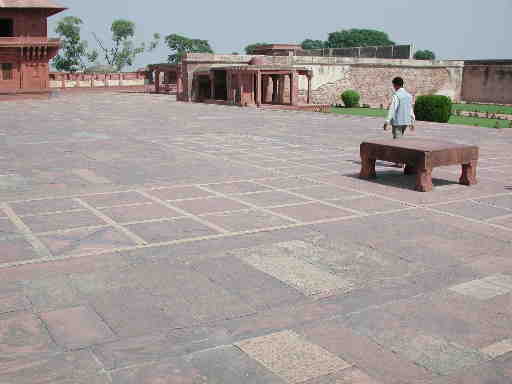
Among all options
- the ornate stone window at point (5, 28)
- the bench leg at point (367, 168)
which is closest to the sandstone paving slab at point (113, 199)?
the bench leg at point (367, 168)

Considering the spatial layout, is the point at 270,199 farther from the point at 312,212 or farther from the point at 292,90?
the point at 292,90

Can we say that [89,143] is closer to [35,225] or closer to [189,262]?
[35,225]

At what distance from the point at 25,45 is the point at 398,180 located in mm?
29695

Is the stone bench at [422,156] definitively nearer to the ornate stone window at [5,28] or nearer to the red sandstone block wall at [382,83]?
the red sandstone block wall at [382,83]

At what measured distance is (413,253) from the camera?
184 inches

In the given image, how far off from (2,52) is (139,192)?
29655mm

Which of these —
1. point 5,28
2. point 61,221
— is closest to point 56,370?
point 61,221

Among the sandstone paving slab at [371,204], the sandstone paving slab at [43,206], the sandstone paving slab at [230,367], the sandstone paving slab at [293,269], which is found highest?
the sandstone paving slab at [371,204]

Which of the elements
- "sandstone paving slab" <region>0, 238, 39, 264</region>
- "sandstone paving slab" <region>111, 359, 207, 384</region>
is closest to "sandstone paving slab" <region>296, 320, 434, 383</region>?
"sandstone paving slab" <region>111, 359, 207, 384</region>

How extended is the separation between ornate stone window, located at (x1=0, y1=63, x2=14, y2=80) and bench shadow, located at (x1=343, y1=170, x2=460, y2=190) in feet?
97.1

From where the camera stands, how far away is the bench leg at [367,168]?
7828 mm

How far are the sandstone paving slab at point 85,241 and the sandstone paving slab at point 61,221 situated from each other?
0.69ft

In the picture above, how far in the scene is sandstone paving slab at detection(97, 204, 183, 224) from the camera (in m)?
5.59

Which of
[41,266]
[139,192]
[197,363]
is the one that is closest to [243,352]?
[197,363]
